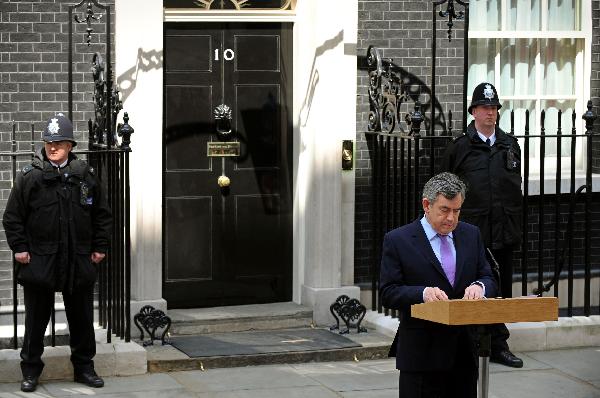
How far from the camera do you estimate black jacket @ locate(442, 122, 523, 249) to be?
9648 mm

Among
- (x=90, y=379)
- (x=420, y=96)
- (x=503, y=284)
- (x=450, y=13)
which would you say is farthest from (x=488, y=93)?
(x=90, y=379)

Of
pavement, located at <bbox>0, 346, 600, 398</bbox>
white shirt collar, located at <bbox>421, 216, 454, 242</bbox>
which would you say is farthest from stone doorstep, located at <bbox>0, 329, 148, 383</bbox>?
white shirt collar, located at <bbox>421, 216, 454, 242</bbox>

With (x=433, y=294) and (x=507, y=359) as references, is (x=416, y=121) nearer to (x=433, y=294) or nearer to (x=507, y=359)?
(x=507, y=359)

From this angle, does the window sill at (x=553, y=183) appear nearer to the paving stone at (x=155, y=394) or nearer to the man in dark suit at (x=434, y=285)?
the paving stone at (x=155, y=394)

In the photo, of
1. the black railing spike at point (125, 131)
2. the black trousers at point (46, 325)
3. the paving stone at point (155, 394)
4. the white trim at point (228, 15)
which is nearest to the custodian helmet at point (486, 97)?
the white trim at point (228, 15)

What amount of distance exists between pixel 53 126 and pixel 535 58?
4.82 metres

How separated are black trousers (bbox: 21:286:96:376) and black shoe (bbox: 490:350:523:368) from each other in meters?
2.93

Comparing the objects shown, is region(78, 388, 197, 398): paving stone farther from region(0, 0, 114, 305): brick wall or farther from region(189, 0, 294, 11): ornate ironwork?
region(189, 0, 294, 11): ornate ironwork

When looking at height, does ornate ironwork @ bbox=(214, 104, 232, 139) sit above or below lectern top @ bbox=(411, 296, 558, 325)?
above

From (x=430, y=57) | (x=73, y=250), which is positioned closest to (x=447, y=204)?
(x=73, y=250)

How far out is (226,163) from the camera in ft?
35.6

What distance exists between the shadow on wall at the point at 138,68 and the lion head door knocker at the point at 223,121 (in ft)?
2.45

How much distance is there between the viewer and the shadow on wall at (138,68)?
1005 cm

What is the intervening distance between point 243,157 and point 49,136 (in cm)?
246
